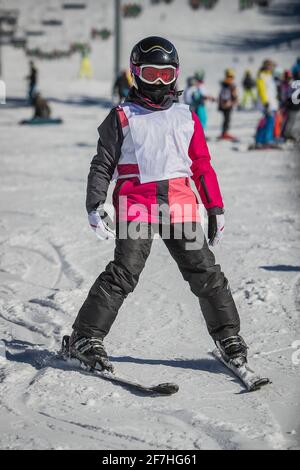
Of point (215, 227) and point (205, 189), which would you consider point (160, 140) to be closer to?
point (205, 189)

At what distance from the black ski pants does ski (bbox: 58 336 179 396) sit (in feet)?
0.59

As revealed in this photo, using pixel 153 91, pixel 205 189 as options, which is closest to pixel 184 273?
pixel 205 189

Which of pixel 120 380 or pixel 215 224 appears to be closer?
pixel 120 380

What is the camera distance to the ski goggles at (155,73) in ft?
13.1

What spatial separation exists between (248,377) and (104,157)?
130cm

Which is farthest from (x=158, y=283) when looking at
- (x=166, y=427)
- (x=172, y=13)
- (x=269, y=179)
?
(x=172, y=13)

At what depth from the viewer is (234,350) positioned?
162 inches

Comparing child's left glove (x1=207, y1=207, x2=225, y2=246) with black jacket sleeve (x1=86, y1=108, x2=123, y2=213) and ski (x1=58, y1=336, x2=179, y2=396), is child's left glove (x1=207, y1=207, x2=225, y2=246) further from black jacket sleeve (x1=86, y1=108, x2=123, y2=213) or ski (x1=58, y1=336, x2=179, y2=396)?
ski (x1=58, y1=336, x2=179, y2=396)

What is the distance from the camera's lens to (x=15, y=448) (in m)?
3.25

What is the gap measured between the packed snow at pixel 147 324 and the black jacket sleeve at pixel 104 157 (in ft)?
Answer: 3.04

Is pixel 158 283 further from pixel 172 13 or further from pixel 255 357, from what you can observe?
pixel 172 13

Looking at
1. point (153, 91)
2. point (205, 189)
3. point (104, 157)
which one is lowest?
point (205, 189)

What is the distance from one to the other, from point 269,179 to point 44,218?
3711mm
